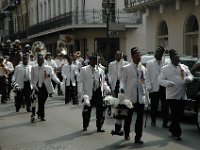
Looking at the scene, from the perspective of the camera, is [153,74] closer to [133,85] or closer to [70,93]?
[133,85]

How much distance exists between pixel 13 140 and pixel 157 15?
19.1m

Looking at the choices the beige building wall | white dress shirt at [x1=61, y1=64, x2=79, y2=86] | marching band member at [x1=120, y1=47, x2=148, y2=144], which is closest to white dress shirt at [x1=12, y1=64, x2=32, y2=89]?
white dress shirt at [x1=61, y1=64, x2=79, y2=86]

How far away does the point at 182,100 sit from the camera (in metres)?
10.7

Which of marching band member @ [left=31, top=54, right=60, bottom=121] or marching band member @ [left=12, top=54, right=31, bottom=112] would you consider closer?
marching band member @ [left=31, top=54, right=60, bottom=121]

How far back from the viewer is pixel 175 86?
1070cm

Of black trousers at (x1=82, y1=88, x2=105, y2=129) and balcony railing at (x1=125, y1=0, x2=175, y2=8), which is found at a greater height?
balcony railing at (x1=125, y1=0, x2=175, y2=8)

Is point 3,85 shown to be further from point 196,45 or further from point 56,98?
point 196,45

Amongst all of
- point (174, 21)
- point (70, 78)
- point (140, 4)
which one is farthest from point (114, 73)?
point (140, 4)

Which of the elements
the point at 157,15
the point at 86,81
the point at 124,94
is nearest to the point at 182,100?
the point at 124,94

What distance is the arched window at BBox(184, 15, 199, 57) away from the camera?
2541cm

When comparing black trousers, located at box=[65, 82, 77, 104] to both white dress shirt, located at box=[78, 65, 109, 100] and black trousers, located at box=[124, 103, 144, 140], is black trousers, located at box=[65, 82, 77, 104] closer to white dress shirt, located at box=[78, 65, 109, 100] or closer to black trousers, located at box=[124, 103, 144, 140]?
white dress shirt, located at box=[78, 65, 109, 100]

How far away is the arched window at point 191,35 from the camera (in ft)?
83.4

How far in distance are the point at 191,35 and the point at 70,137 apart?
15894mm

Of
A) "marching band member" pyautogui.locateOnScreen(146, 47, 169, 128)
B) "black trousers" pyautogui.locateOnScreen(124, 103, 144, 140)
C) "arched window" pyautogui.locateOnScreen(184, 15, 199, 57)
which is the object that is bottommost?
"black trousers" pyautogui.locateOnScreen(124, 103, 144, 140)
